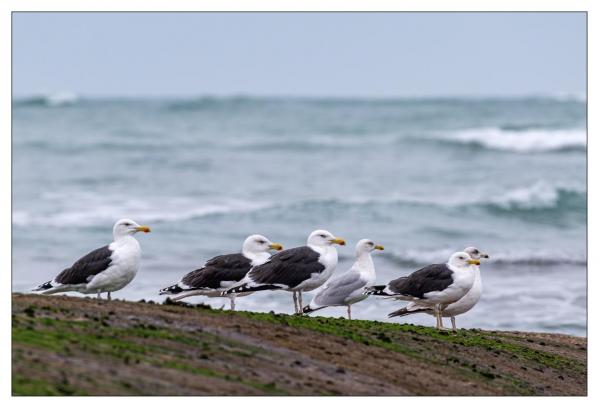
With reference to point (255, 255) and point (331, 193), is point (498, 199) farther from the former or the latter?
point (255, 255)

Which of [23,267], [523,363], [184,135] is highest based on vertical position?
[184,135]

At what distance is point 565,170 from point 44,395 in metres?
45.0

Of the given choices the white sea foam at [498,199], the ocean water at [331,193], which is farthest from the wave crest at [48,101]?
the white sea foam at [498,199]

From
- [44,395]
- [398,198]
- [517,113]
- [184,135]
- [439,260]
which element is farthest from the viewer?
[517,113]

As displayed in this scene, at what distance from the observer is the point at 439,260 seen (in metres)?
32.1

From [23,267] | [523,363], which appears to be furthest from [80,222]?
[523,363]

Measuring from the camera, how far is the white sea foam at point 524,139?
203 feet

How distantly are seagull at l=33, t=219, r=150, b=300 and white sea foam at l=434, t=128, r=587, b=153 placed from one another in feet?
156

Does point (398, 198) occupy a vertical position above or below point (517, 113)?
below

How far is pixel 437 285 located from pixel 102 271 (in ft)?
15.5

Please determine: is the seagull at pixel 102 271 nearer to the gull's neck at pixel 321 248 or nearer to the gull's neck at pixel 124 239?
the gull's neck at pixel 124 239

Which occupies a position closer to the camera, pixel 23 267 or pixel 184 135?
pixel 23 267

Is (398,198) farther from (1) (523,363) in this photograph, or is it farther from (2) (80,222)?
(1) (523,363)

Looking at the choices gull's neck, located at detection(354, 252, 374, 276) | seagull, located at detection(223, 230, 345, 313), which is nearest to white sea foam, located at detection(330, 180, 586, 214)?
gull's neck, located at detection(354, 252, 374, 276)
